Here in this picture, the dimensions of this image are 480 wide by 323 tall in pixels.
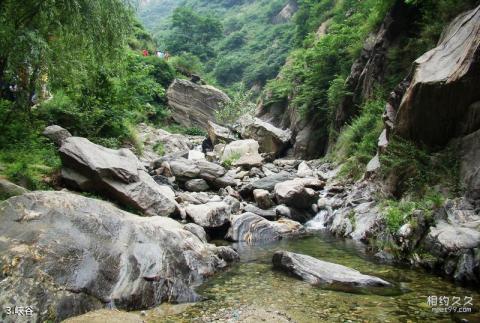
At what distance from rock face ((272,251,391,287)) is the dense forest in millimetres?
29

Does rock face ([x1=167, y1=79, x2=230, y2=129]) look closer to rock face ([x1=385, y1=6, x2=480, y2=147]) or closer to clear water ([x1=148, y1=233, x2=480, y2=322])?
rock face ([x1=385, y1=6, x2=480, y2=147])

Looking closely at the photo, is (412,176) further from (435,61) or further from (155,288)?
(155,288)

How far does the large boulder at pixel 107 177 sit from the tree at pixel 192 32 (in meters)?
51.1

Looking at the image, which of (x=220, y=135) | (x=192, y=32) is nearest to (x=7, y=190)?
(x=220, y=135)

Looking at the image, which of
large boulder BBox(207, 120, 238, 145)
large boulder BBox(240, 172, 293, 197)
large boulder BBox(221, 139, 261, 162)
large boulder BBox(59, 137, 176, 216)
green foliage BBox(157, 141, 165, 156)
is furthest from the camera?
large boulder BBox(207, 120, 238, 145)

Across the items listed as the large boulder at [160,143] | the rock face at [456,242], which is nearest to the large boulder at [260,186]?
the rock face at [456,242]

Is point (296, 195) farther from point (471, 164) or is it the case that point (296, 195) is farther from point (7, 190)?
point (7, 190)

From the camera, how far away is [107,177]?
30.1 ft

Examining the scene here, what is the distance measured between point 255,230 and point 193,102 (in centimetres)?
3113

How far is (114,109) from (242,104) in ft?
74.1

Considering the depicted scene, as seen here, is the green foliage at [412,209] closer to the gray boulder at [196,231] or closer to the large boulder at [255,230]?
the large boulder at [255,230]

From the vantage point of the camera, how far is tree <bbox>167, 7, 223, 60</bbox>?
58.6 m

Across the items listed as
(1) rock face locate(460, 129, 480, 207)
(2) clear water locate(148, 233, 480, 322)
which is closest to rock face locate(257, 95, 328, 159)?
(1) rock face locate(460, 129, 480, 207)

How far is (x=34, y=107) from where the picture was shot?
12.7m
